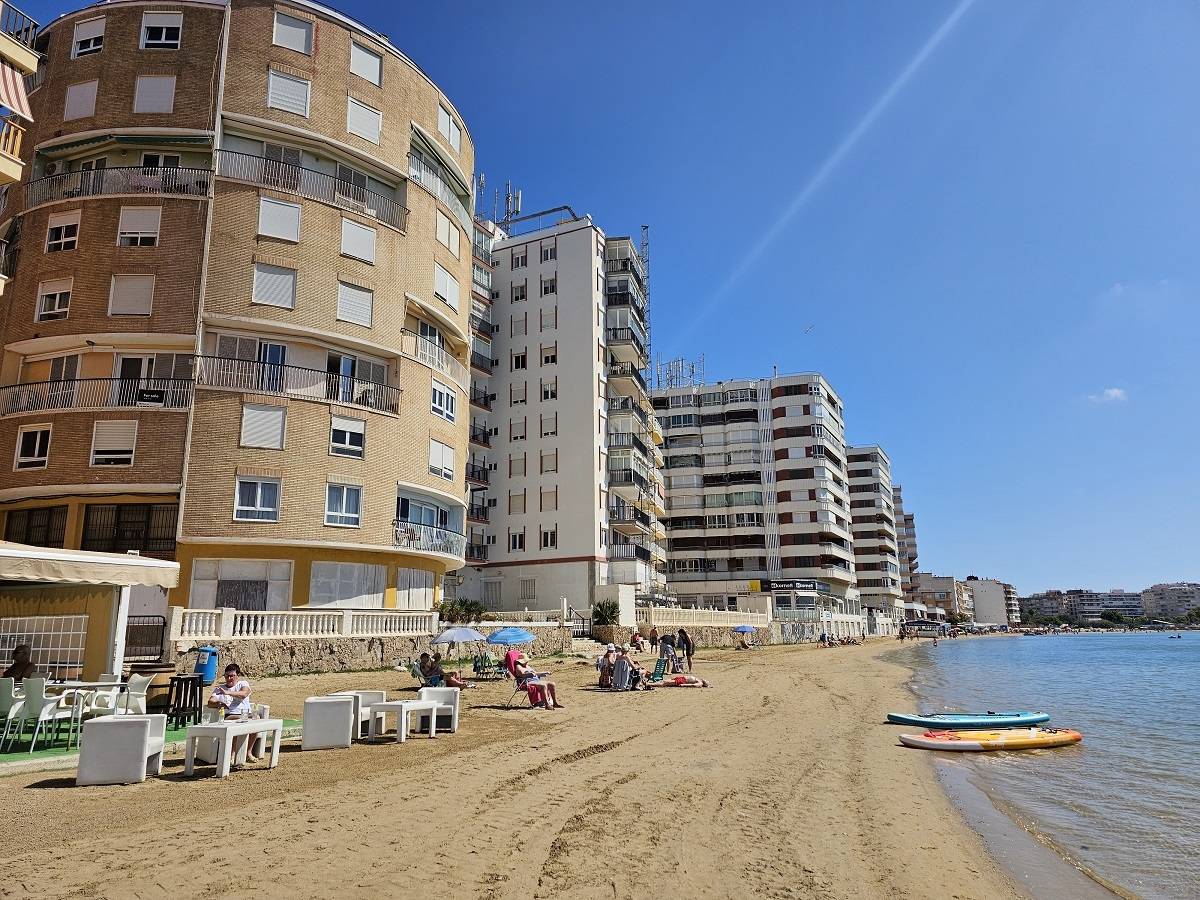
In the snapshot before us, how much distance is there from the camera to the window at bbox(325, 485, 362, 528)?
29266mm

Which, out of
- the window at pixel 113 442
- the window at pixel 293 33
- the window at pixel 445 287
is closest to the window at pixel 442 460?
the window at pixel 445 287

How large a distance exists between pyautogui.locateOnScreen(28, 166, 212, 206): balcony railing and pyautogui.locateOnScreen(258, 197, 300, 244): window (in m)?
2.22

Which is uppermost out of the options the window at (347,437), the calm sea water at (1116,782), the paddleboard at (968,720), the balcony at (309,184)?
the balcony at (309,184)

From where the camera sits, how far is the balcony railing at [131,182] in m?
29.7

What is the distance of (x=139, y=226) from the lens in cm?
2895

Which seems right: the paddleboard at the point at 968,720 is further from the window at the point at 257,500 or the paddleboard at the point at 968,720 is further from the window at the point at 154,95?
the window at the point at 154,95

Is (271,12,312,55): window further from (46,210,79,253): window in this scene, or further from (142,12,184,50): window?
(46,210,79,253): window

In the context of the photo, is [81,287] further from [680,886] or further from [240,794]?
[680,886]

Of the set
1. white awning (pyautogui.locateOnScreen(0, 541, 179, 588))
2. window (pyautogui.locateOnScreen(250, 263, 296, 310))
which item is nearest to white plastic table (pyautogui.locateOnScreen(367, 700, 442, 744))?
white awning (pyautogui.locateOnScreen(0, 541, 179, 588))

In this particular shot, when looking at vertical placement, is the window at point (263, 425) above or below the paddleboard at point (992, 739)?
above

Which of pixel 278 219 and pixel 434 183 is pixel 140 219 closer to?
pixel 278 219

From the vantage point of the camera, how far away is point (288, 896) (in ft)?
20.7

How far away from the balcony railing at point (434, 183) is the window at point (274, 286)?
8.34 meters

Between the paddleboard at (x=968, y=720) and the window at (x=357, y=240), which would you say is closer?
the paddleboard at (x=968, y=720)
